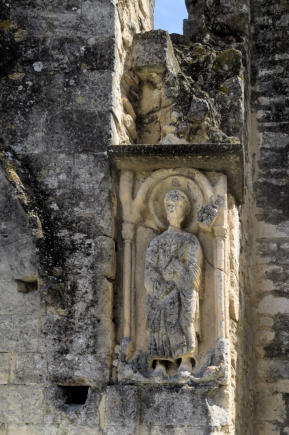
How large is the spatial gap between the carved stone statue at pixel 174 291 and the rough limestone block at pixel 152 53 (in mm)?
1142

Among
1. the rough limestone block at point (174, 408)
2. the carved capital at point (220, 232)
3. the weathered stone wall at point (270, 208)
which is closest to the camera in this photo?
the rough limestone block at point (174, 408)

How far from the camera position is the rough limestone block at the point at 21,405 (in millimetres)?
5402

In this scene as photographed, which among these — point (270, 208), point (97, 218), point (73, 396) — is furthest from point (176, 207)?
point (270, 208)

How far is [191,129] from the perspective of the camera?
6133 millimetres

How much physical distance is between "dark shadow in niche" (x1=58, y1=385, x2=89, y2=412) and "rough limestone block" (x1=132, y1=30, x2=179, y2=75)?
8.15 feet

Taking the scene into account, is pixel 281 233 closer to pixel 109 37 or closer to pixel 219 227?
pixel 219 227

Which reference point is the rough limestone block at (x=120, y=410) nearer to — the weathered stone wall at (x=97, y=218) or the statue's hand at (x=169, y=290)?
the weathered stone wall at (x=97, y=218)

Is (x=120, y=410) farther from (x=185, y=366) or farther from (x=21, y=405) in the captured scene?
(x=21, y=405)

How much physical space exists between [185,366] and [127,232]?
1040 millimetres

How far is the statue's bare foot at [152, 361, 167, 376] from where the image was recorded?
5.34 meters

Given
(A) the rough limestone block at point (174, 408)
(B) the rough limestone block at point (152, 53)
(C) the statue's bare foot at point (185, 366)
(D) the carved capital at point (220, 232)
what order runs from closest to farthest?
(A) the rough limestone block at point (174, 408), (C) the statue's bare foot at point (185, 366), (D) the carved capital at point (220, 232), (B) the rough limestone block at point (152, 53)

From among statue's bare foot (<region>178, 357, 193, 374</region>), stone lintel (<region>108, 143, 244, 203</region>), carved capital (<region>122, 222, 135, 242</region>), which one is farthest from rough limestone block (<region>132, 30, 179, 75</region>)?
statue's bare foot (<region>178, 357, 193, 374</region>)

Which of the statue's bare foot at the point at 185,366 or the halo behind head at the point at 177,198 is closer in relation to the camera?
the statue's bare foot at the point at 185,366

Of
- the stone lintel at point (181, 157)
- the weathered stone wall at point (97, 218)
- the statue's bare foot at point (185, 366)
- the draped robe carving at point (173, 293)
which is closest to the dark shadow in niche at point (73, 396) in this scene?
the weathered stone wall at point (97, 218)
